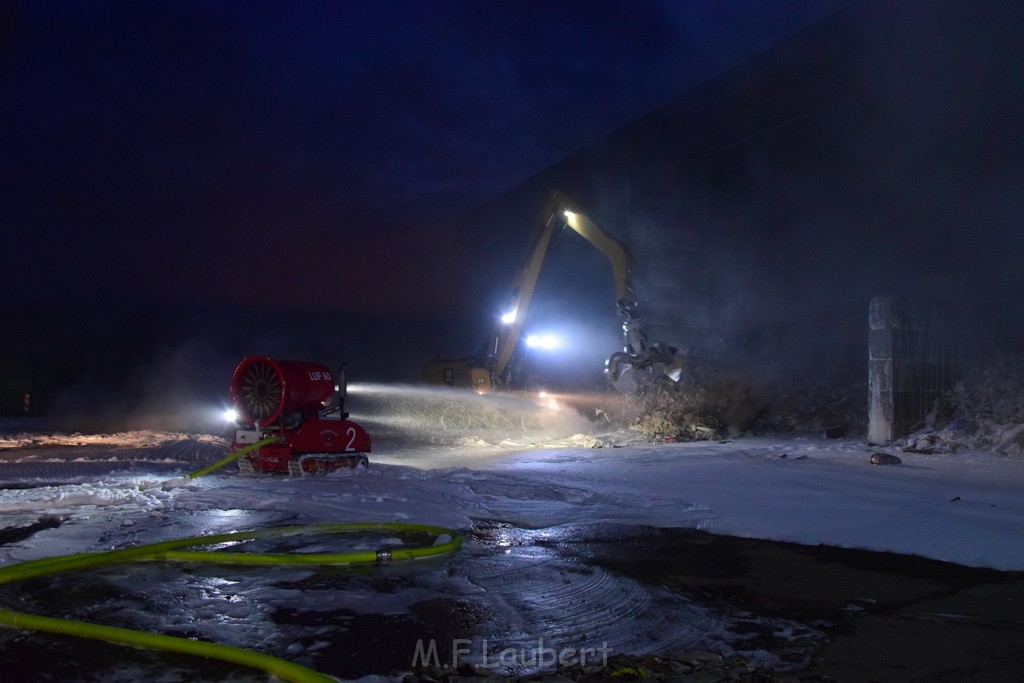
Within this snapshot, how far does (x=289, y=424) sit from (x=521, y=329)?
9.69 meters

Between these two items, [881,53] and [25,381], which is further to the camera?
[25,381]

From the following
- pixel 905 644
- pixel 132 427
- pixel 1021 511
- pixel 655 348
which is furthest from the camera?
pixel 132 427

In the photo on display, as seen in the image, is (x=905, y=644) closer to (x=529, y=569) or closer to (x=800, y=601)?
(x=800, y=601)

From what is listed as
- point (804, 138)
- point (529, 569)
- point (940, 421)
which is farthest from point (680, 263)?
point (529, 569)

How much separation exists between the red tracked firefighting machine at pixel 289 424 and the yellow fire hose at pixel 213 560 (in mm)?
3111

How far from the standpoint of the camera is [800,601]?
13.7 feet

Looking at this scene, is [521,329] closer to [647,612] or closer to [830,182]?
[830,182]

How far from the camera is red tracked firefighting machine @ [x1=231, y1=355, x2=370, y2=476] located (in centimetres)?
869

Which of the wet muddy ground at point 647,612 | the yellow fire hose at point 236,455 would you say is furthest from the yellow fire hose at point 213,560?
the yellow fire hose at point 236,455

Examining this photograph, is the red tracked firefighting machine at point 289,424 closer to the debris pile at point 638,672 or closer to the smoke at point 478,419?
the smoke at point 478,419

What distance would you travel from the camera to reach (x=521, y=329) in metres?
17.8

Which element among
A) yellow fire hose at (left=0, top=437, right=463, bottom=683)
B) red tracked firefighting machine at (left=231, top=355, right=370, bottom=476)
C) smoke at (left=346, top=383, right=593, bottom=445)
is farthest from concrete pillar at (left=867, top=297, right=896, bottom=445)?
yellow fire hose at (left=0, top=437, right=463, bottom=683)

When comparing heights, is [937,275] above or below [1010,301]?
above

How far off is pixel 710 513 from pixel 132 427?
47.5 feet
